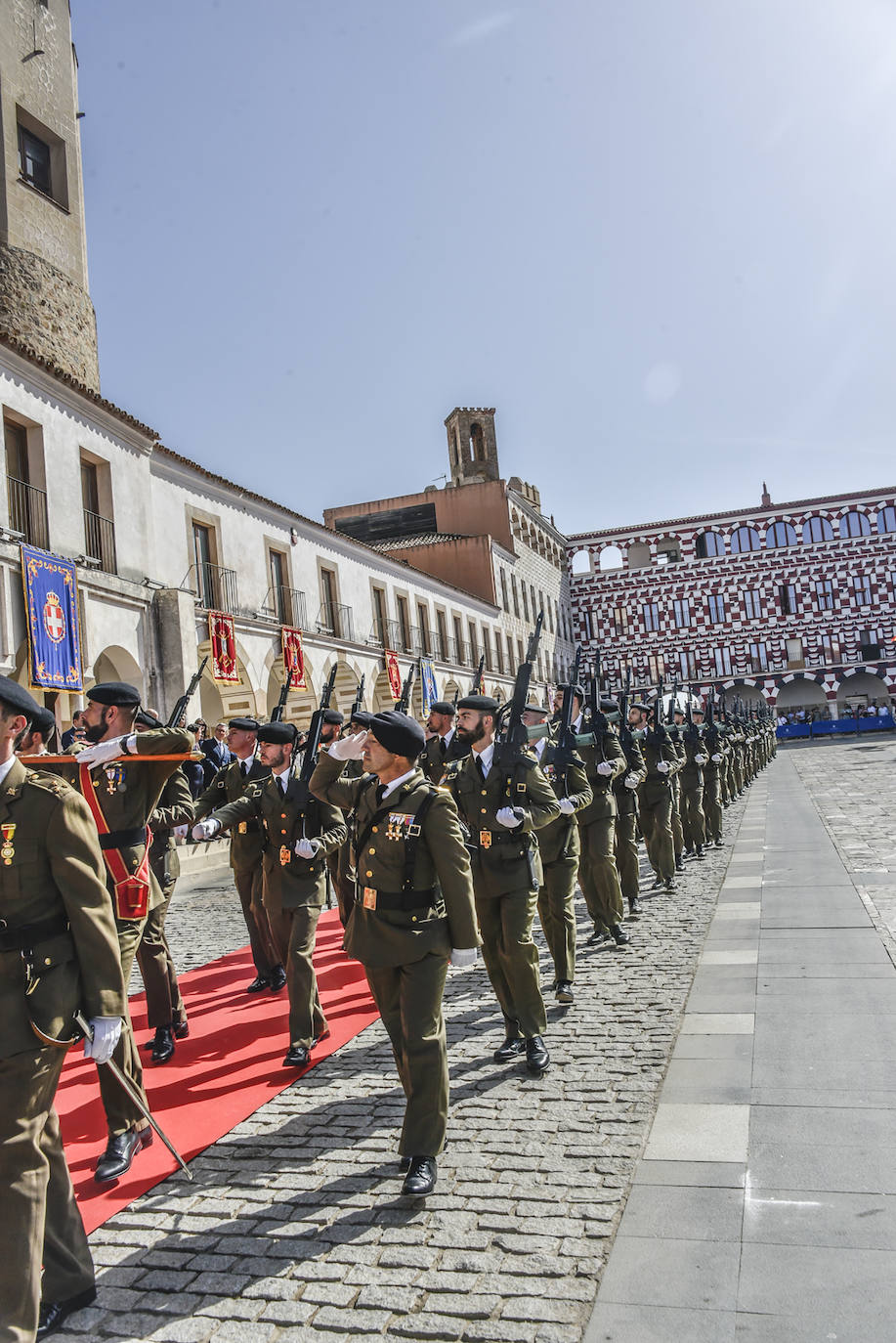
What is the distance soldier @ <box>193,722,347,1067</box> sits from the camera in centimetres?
569

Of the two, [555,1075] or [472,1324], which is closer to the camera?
[472,1324]

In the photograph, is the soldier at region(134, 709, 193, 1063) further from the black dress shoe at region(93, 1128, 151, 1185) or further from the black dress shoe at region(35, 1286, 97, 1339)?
the black dress shoe at region(35, 1286, 97, 1339)

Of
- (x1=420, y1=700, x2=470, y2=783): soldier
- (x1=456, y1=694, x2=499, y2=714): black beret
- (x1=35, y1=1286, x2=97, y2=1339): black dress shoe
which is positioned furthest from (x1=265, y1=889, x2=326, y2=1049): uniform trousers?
(x1=420, y1=700, x2=470, y2=783): soldier

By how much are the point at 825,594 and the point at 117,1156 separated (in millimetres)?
59959

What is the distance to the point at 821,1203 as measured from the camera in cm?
352

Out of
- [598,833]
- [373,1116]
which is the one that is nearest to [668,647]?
[598,833]

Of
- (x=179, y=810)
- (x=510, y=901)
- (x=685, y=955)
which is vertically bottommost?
(x=685, y=955)

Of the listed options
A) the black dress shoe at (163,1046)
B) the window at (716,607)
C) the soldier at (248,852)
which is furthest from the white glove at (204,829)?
the window at (716,607)

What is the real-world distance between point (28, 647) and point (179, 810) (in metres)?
9.67

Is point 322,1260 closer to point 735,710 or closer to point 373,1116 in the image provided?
point 373,1116

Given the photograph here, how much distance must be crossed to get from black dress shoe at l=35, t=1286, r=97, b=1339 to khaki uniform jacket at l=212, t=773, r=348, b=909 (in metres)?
2.82

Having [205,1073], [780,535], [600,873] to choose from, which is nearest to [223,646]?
[600,873]

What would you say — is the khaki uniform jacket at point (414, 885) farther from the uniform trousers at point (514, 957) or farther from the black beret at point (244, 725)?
the black beret at point (244, 725)

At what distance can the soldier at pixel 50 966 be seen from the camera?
9.72ft
